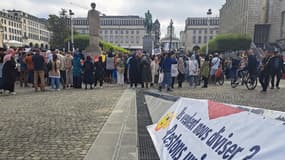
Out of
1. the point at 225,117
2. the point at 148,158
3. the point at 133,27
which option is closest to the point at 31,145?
the point at 148,158

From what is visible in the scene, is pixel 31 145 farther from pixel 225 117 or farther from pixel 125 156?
pixel 225 117

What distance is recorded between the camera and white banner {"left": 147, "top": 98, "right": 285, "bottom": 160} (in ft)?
5.70

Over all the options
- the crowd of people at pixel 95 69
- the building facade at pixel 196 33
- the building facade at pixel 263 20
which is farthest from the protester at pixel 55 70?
the building facade at pixel 196 33

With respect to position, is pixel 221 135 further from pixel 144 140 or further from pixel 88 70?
pixel 88 70

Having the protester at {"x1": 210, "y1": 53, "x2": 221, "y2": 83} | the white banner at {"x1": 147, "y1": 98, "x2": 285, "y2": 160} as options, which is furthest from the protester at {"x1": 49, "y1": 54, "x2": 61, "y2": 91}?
the white banner at {"x1": 147, "y1": 98, "x2": 285, "y2": 160}

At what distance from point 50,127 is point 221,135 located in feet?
14.2

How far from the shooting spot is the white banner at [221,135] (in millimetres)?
1738

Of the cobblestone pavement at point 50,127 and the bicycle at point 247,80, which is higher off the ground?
the bicycle at point 247,80

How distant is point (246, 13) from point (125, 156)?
66.7 metres

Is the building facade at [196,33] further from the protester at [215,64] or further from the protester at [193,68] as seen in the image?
the protester at [193,68]

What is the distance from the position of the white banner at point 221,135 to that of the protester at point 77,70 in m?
9.86

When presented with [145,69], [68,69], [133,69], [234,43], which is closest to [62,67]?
[68,69]

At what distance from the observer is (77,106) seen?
7.79 meters

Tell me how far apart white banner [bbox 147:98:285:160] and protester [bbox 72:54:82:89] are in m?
9.86
